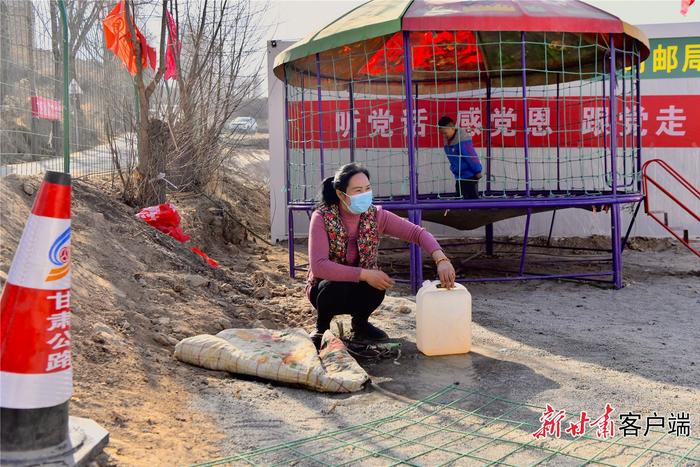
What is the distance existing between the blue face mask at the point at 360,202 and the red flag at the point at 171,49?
5.61 metres

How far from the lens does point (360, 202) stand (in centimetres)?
446

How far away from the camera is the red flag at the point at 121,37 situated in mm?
8200

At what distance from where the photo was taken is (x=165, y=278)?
5.67 meters

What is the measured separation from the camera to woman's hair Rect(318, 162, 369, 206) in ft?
14.6

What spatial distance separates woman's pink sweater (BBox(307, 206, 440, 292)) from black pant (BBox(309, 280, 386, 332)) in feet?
0.36

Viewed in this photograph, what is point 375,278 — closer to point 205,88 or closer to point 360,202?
point 360,202

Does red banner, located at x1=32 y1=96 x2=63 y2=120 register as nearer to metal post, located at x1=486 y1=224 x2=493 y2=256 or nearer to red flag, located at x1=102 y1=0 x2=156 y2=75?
red flag, located at x1=102 y1=0 x2=156 y2=75

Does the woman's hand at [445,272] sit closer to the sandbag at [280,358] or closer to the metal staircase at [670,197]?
the sandbag at [280,358]

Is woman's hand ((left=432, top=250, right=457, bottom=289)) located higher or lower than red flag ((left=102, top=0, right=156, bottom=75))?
lower

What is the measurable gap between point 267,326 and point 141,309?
97 cm

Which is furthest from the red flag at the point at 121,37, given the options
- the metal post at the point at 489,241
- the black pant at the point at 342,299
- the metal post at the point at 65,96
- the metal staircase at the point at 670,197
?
the metal staircase at the point at 670,197

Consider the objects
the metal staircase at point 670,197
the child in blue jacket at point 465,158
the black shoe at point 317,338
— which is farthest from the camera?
the child in blue jacket at point 465,158

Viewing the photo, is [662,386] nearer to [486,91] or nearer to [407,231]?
[407,231]

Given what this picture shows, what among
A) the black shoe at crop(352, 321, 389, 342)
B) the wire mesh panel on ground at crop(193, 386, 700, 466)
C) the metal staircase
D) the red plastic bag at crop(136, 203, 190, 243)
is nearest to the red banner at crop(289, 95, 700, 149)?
the metal staircase
